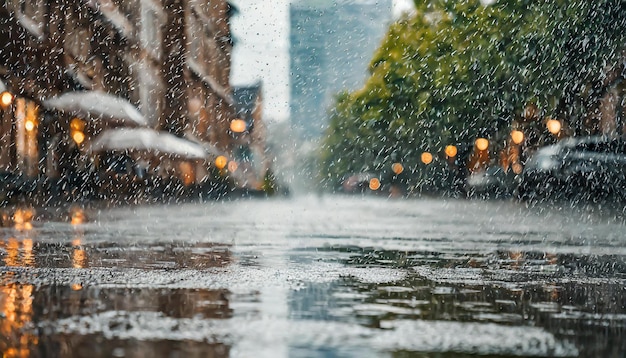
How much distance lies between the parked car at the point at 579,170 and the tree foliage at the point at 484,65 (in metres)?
7.54

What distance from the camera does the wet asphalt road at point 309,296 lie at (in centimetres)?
434

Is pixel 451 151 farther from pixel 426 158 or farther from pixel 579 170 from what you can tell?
pixel 579 170

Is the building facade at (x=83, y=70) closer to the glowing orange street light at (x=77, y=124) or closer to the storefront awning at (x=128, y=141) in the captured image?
the glowing orange street light at (x=77, y=124)

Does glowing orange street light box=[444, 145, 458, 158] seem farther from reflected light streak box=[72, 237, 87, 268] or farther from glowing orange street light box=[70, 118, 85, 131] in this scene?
reflected light streak box=[72, 237, 87, 268]

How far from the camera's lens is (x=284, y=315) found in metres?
5.22

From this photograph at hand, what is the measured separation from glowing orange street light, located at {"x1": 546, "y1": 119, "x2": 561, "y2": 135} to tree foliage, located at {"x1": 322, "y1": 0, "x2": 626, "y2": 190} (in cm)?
127

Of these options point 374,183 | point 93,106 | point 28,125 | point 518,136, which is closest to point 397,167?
point 374,183

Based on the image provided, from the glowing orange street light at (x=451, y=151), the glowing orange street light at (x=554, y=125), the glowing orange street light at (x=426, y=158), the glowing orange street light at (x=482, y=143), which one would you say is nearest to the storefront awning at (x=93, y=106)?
the glowing orange street light at (x=554, y=125)

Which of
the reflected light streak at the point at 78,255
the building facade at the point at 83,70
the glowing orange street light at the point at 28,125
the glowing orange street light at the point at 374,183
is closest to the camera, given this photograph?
the reflected light streak at the point at 78,255

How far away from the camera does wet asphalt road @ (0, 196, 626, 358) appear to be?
4340 mm

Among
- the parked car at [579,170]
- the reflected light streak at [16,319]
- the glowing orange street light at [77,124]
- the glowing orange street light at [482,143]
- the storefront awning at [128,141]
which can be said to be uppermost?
the glowing orange street light at [482,143]

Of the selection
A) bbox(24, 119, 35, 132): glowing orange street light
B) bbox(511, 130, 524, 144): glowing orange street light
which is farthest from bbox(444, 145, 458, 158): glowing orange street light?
bbox(24, 119, 35, 132): glowing orange street light

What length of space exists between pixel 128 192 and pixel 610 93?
18.7 meters

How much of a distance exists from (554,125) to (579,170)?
18.8 meters
